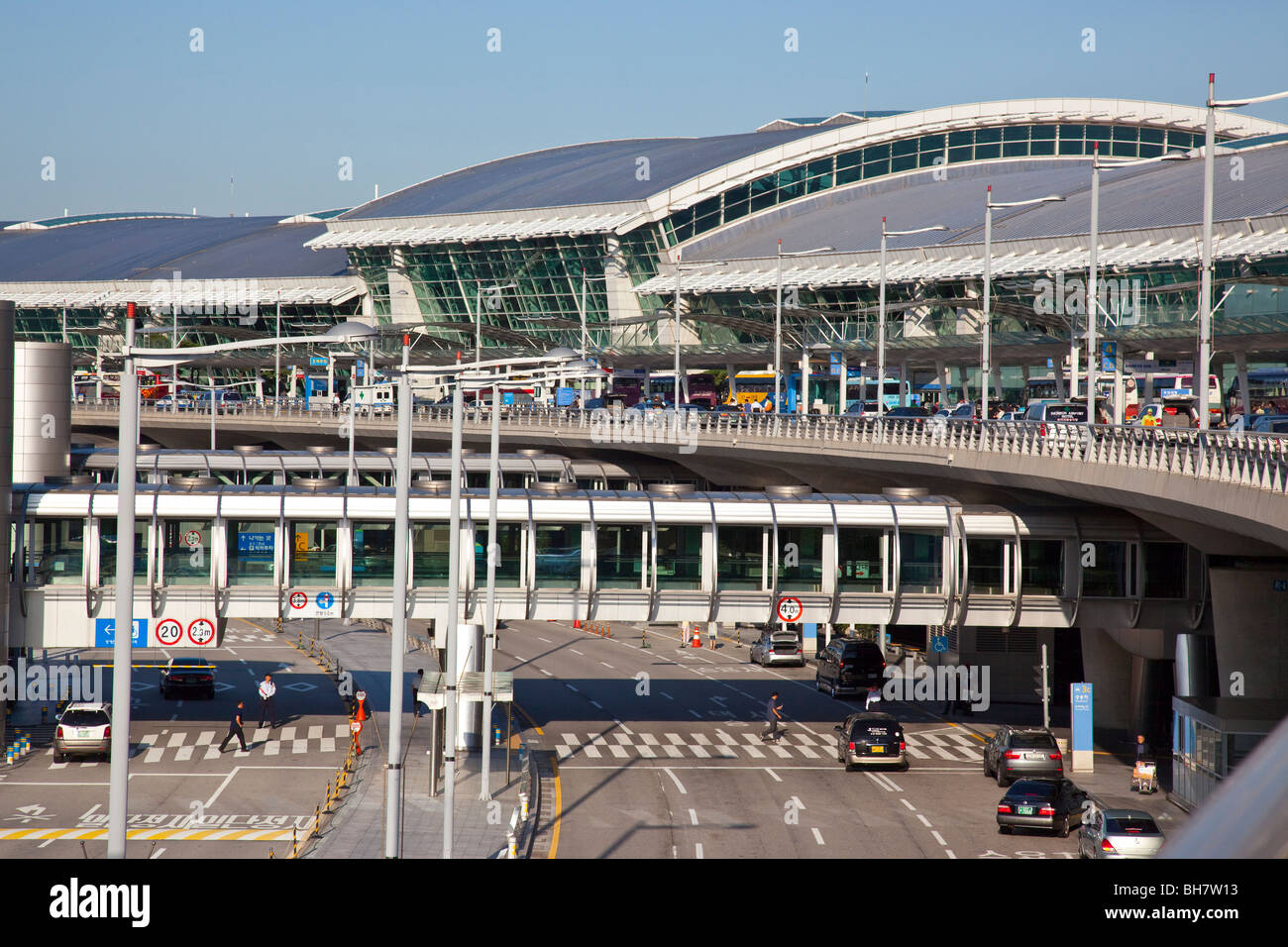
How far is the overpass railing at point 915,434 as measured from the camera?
90.5ft

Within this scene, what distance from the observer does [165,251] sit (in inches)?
6393

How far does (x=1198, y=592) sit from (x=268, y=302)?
342ft

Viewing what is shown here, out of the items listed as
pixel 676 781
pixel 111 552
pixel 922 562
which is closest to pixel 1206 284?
pixel 922 562

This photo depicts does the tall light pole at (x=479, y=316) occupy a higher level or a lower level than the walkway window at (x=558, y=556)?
higher

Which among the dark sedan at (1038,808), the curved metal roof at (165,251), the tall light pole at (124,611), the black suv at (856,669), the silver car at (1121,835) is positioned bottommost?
the black suv at (856,669)

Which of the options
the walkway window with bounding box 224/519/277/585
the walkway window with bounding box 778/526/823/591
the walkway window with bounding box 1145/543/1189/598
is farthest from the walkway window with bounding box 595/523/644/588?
the walkway window with bounding box 1145/543/1189/598

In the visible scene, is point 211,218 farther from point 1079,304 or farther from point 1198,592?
point 1198,592

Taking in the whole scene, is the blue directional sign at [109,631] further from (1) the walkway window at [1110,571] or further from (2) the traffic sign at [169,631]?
(1) the walkway window at [1110,571]

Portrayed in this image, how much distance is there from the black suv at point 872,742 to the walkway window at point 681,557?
6.36 meters

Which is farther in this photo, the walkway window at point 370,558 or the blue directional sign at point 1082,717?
the blue directional sign at point 1082,717

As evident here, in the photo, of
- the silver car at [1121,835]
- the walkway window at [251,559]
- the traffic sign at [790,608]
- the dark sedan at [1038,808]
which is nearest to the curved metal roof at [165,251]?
the walkway window at [251,559]

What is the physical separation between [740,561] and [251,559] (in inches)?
550

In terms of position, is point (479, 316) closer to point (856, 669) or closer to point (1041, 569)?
point (856, 669)

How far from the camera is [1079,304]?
2731 inches
